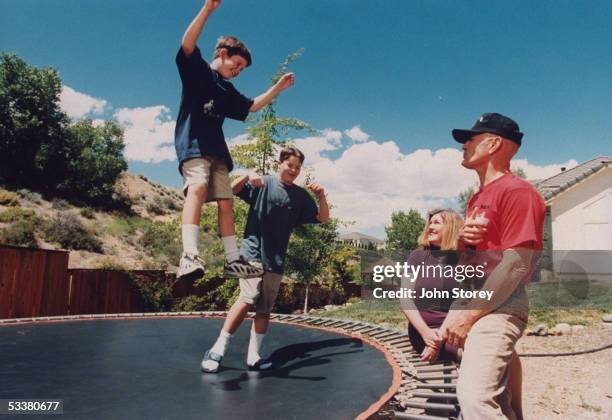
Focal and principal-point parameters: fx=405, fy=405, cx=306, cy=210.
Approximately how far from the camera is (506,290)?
139 centimetres

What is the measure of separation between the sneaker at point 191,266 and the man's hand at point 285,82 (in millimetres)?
1022

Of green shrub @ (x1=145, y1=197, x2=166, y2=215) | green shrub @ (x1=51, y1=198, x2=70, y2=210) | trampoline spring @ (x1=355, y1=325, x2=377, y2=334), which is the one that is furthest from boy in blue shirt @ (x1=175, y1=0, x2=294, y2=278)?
green shrub @ (x1=145, y1=197, x2=166, y2=215)

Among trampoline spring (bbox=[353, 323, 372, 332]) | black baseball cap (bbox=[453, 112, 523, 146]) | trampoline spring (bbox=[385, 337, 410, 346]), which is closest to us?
black baseball cap (bbox=[453, 112, 523, 146])

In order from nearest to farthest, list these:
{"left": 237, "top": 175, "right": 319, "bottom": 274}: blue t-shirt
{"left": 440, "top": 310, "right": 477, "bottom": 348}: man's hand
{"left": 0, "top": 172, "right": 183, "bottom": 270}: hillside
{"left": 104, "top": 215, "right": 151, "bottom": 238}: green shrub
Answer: {"left": 440, "top": 310, "right": 477, "bottom": 348}: man's hand < {"left": 237, "top": 175, "right": 319, "bottom": 274}: blue t-shirt < {"left": 0, "top": 172, "right": 183, "bottom": 270}: hillside < {"left": 104, "top": 215, "right": 151, "bottom": 238}: green shrub

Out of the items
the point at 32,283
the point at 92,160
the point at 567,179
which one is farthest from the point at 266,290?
the point at 92,160

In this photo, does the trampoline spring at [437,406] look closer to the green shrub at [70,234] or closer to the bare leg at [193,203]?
the bare leg at [193,203]

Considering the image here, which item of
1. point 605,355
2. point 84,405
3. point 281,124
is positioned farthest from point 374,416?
point 281,124

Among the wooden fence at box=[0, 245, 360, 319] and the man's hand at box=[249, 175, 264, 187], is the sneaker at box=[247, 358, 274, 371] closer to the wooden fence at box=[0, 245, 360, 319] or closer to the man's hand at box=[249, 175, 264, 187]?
the man's hand at box=[249, 175, 264, 187]

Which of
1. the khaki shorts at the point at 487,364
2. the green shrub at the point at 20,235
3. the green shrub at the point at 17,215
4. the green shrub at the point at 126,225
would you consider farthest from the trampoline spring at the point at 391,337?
the green shrub at the point at 126,225

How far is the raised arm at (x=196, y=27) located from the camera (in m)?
1.74

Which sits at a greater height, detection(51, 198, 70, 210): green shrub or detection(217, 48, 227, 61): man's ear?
detection(51, 198, 70, 210): green shrub

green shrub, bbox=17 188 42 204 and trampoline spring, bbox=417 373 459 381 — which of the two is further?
green shrub, bbox=17 188 42 204

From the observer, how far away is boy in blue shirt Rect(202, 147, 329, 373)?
2396 millimetres

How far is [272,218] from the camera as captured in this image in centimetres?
257
